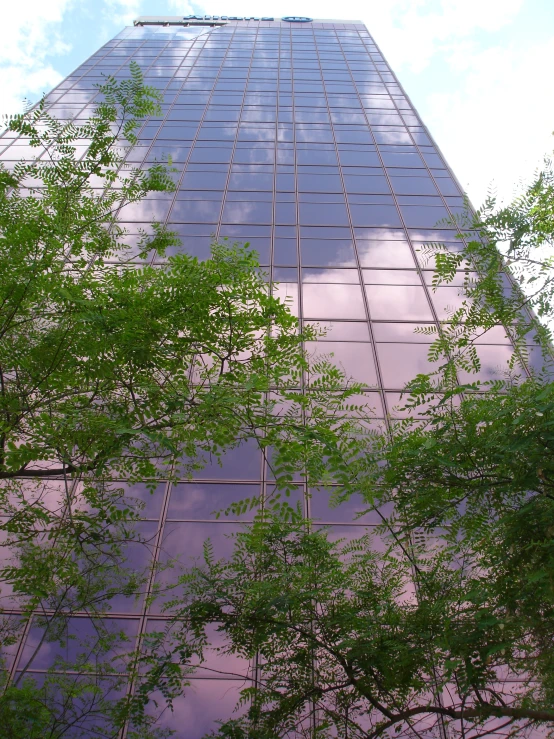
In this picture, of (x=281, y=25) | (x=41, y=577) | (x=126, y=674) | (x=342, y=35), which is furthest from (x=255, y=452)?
(x=281, y=25)

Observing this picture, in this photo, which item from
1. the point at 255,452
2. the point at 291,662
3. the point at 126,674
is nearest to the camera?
the point at 291,662

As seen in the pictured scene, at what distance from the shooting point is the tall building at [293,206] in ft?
30.8

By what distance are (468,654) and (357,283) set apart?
11.3 meters

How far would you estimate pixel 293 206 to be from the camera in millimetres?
17531

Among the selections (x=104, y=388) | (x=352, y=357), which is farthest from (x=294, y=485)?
(x=352, y=357)

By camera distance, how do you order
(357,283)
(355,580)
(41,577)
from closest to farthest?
(41,577), (355,580), (357,283)

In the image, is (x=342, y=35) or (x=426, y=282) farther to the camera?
(x=342, y=35)

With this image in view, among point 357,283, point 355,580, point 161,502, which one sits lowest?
point 355,580

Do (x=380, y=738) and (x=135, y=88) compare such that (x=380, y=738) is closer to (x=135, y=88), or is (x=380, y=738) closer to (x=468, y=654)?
(x=468, y=654)

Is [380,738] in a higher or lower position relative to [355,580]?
lower

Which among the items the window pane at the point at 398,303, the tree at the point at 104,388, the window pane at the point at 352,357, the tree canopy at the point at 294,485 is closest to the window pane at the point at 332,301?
the window pane at the point at 398,303

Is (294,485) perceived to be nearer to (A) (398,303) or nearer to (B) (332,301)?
(B) (332,301)

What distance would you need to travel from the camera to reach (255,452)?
10.5 meters

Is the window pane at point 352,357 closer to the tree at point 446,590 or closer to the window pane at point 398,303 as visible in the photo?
the window pane at point 398,303
